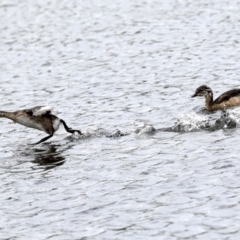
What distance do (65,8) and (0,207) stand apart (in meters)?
27.8

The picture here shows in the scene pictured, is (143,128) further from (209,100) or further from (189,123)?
(209,100)

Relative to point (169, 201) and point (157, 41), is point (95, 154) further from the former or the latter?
point (157, 41)

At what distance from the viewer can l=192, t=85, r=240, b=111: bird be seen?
66.6ft

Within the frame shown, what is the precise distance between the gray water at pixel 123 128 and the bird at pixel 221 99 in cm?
38

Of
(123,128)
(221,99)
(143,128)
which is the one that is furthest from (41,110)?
(221,99)

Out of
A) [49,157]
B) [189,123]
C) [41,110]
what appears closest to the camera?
[49,157]

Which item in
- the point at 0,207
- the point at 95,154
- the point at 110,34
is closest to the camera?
the point at 0,207

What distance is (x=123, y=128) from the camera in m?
19.1

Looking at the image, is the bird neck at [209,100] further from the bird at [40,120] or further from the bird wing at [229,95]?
the bird at [40,120]

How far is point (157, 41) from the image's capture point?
102 ft

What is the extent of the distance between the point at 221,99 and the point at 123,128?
113 inches

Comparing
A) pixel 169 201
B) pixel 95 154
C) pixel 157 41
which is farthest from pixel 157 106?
pixel 157 41

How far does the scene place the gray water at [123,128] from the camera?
12.7 metres

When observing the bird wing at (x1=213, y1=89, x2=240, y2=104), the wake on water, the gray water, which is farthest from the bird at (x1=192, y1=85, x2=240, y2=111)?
the wake on water
